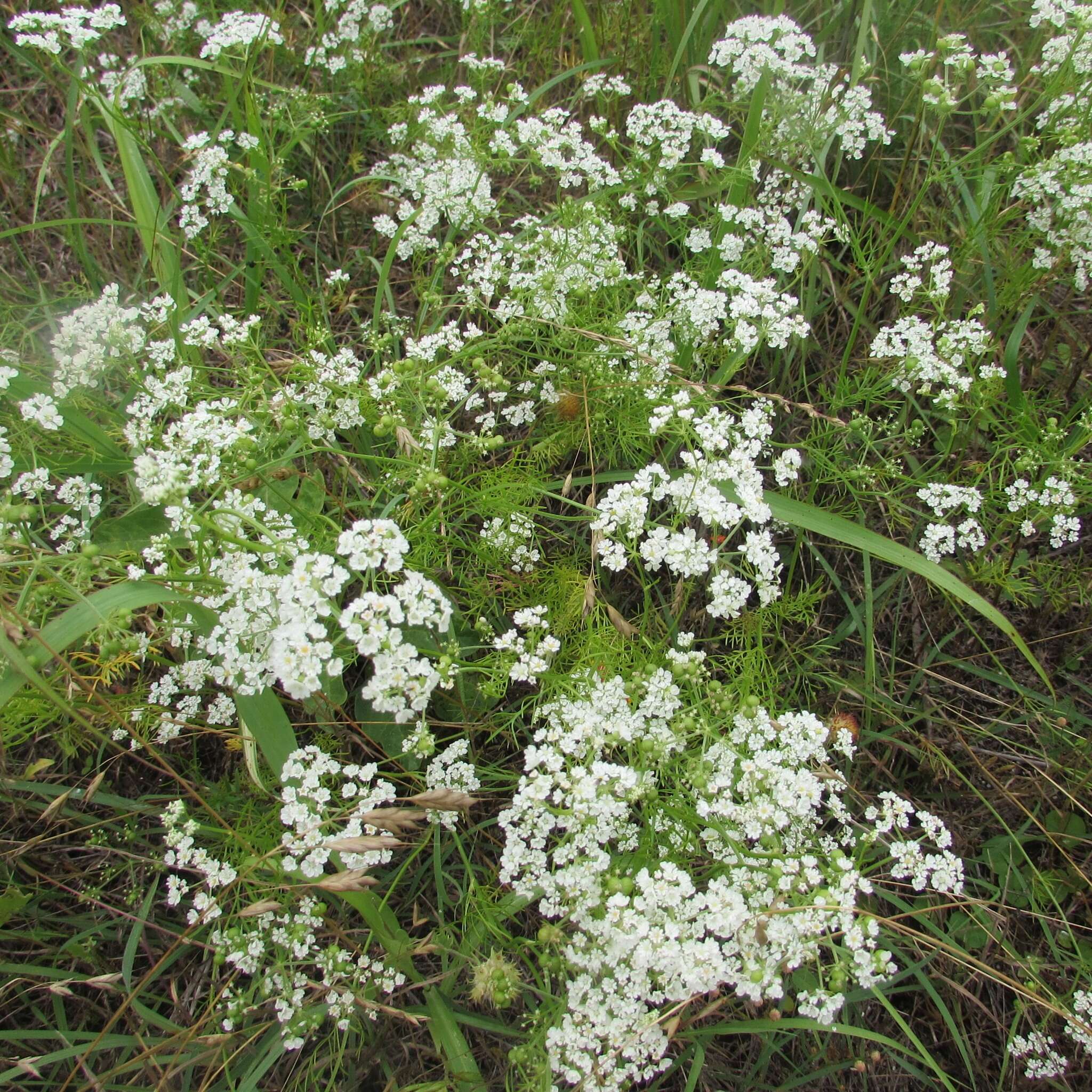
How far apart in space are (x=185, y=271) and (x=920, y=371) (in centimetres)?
391

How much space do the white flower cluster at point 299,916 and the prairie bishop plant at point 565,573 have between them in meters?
0.03

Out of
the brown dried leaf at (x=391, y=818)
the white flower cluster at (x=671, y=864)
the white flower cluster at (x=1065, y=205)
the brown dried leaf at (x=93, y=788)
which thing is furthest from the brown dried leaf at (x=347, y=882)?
the white flower cluster at (x=1065, y=205)

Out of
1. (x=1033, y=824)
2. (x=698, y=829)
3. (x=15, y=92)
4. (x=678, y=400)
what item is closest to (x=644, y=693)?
(x=698, y=829)

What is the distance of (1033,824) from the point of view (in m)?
3.86

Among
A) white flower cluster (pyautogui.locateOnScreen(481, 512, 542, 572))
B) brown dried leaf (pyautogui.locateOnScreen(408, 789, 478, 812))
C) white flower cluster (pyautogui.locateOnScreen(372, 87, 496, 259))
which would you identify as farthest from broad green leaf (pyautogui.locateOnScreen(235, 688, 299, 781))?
white flower cluster (pyautogui.locateOnScreen(372, 87, 496, 259))

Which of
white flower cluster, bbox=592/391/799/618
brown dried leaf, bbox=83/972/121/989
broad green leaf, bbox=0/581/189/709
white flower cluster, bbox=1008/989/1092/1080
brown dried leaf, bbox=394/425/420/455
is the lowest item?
white flower cluster, bbox=1008/989/1092/1080

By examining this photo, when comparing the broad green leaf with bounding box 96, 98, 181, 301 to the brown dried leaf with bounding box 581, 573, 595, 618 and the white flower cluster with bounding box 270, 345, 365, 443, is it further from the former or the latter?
the brown dried leaf with bounding box 581, 573, 595, 618

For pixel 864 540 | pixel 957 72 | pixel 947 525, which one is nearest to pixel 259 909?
pixel 864 540

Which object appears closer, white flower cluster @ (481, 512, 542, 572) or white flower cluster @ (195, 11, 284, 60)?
white flower cluster @ (481, 512, 542, 572)

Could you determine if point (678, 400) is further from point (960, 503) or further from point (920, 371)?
point (960, 503)

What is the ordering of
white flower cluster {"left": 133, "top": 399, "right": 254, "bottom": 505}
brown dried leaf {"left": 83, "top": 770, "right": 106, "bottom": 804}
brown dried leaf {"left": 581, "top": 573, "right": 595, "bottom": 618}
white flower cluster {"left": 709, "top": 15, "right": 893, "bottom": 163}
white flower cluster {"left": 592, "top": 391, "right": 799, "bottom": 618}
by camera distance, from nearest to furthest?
white flower cluster {"left": 133, "top": 399, "right": 254, "bottom": 505} < white flower cluster {"left": 592, "top": 391, "right": 799, "bottom": 618} < brown dried leaf {"left": 83, "top": 770, "right": 106, "bottom": 804} < brown dried leaf {"left": 581, "top": 573, "right": 595, "bottom": 618} < white flower cluster {"left": 709, "top": 15, "right": 893, "bottom": 163}

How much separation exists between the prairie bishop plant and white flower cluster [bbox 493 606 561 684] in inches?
1.2

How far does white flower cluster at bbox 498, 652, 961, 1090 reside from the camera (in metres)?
2.58

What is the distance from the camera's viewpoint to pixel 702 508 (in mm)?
2938
